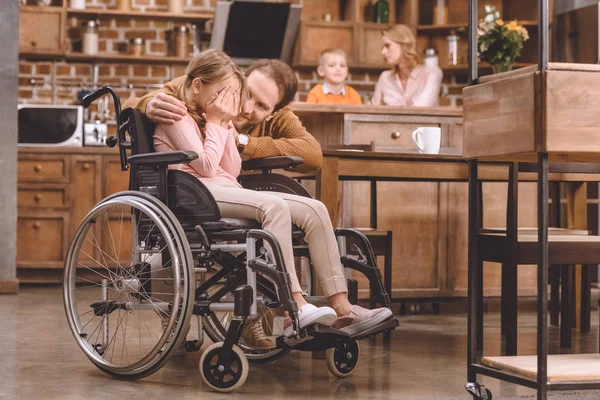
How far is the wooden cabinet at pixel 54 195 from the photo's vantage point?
631 centimetres

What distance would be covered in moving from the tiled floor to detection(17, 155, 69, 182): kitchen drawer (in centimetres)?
232

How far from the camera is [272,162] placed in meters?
3.08

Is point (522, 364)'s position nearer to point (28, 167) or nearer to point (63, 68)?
point (28, 167)

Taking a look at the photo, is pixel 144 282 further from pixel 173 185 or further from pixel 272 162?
pixel 272 162

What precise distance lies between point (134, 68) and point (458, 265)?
3.19 m

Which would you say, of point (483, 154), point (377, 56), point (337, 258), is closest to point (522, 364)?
point (483, 154)

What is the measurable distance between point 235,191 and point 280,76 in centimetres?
56

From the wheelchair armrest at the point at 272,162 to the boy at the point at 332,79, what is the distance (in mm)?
3114

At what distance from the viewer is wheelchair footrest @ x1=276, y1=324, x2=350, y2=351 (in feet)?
8.51

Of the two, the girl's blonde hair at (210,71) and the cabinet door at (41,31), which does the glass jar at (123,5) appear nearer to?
the cabinet door at (41,31)

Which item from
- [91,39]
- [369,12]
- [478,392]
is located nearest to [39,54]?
[91,39]

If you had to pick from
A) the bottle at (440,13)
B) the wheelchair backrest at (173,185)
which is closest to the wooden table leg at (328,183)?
the wheelchair backrest at (173,185)

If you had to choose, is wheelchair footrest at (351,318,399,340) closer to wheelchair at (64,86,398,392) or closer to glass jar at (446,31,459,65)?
wheelchair at (64,86,398,392)

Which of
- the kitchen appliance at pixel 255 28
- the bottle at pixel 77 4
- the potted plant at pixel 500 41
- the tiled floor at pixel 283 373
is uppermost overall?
the bottle at pixel 77 4
